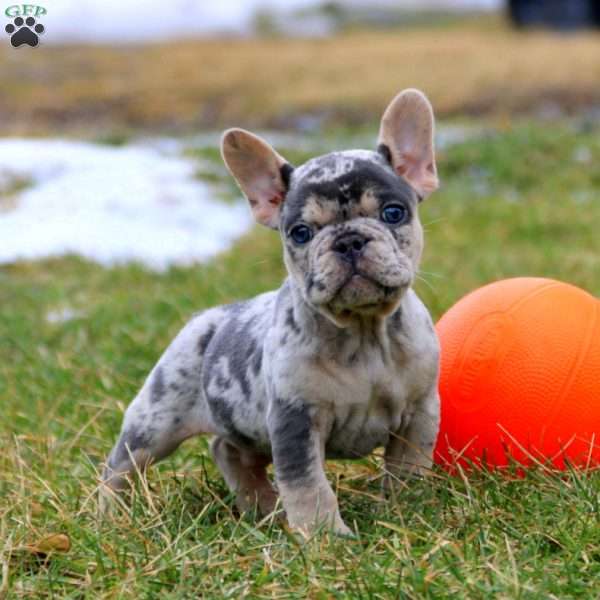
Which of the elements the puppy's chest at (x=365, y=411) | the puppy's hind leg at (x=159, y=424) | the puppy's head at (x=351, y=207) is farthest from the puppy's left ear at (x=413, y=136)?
the puppy's hind leg at (x=159, y=424)

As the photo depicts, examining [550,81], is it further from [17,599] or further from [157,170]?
[17,599]

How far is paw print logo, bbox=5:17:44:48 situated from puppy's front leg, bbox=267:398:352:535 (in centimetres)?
349

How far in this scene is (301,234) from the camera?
3697mm

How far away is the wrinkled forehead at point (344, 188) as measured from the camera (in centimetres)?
363

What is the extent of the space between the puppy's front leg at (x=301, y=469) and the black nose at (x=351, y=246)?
51cm

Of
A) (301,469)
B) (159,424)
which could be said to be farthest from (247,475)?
(301,469)

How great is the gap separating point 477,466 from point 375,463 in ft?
1.70

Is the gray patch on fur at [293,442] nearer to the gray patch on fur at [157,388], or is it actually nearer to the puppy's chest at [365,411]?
the puppy's chest at [365,411]

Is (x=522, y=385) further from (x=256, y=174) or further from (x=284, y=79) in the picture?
(x=284, y=79)

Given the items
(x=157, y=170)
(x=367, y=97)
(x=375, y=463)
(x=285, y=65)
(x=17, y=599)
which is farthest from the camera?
(x=285, y=65)

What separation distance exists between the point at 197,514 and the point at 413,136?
151 cm

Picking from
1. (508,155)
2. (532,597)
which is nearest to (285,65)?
(508,155)

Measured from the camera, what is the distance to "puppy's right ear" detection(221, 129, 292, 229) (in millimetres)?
3971

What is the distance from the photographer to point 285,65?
2086 cm
